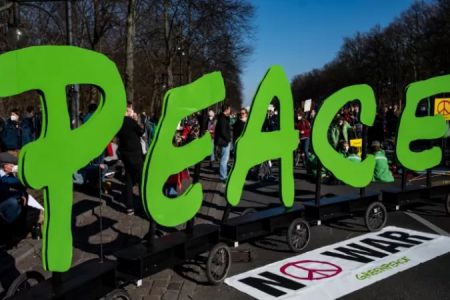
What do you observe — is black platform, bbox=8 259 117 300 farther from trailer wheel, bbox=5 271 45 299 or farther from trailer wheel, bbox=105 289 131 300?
trailer wheel, bbox=5 271 45 299

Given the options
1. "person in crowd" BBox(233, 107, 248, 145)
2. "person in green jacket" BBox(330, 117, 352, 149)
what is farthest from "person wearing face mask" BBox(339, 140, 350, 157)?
"person in crowd" BBox(233, 107, 248, 145)

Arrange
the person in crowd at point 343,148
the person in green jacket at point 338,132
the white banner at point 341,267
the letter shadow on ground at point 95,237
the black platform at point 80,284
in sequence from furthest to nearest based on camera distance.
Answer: the person in green jacket at point 338,132 < the person in crowd at point 343,148 < the letter shadow on ground at point 95,237 < the white banner at point 341,267 < the black platform at point 80,284

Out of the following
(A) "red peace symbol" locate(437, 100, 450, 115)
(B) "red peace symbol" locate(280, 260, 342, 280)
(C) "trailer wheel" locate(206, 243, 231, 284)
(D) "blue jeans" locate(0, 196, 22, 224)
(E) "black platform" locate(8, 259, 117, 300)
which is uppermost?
(A) "red peace symbol" locate(437, 100, 450, 115)

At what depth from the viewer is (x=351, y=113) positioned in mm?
17672

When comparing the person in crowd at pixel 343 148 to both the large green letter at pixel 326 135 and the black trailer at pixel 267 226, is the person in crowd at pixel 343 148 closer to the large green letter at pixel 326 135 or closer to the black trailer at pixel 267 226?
Answer: the large green letter at pixel 326 135

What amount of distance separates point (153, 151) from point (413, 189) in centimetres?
474

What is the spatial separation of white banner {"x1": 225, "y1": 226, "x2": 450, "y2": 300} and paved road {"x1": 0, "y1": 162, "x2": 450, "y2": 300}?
144 mm

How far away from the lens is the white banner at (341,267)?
4.77 m

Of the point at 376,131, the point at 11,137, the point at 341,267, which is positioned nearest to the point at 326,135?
the point at 341,267

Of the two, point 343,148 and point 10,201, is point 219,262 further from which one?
point 343,148

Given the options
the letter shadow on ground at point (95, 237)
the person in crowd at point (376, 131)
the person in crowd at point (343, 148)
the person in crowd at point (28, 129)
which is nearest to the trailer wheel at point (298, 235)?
the letter shadow on ground at point (95, 237)

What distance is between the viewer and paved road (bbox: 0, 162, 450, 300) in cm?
468

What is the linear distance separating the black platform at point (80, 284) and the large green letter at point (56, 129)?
13cm

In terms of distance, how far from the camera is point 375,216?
6.90 metres
